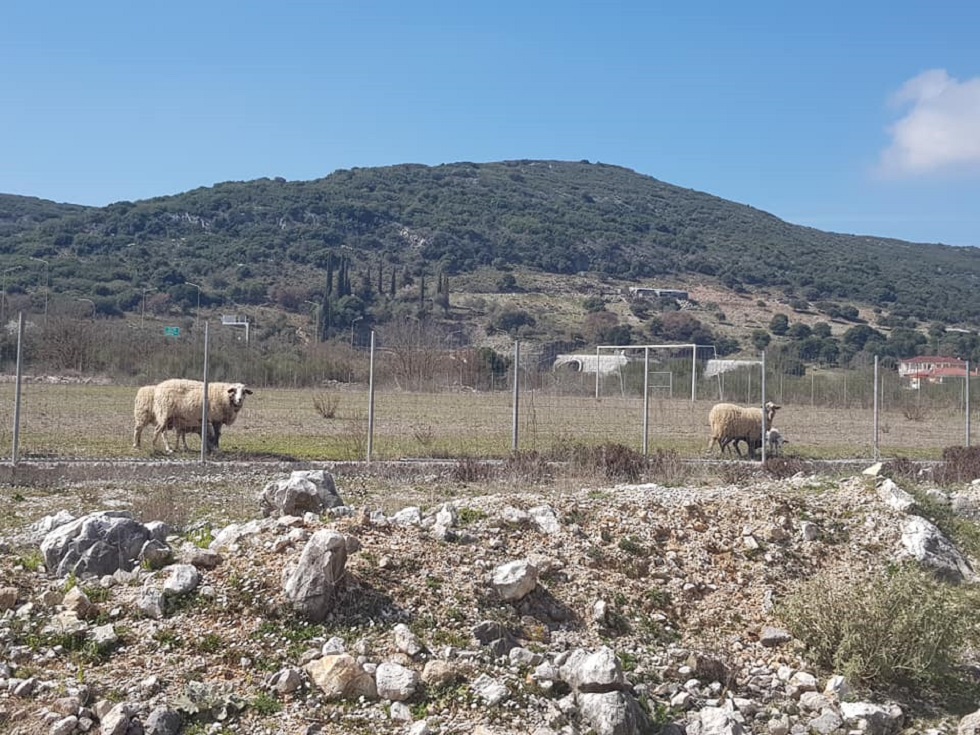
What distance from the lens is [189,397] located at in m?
19.6

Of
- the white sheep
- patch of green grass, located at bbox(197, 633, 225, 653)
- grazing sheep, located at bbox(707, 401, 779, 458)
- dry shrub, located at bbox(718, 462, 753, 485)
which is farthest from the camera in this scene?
grazing sheep, located at bbox(707, 401, 779, 458)

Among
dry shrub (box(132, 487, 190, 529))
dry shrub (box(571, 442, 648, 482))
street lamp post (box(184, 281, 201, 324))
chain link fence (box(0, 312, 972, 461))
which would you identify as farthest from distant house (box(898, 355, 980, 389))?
street lamp post (box(184, 281, 201, 324))

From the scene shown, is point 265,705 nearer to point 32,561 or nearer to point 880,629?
point 32,561

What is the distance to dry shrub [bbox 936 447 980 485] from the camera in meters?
16.7

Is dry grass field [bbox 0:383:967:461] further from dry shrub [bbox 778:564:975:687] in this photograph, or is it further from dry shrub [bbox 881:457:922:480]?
dry shrub [bbox 778:564:975:687]

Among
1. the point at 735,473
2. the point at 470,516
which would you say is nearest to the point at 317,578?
the point at 470,516

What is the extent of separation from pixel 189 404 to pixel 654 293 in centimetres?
9600

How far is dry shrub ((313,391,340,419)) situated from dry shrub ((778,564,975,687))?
18.4 metres

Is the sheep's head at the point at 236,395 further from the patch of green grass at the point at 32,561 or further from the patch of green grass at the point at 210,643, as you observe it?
the patch of green grass at the point at 210,643

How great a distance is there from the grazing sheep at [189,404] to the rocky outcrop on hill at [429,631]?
10520mm

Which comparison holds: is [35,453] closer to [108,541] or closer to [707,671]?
[108,541]

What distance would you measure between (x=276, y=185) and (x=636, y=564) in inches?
6363

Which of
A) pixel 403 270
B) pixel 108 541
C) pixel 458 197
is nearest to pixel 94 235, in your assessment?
pixel 403 270

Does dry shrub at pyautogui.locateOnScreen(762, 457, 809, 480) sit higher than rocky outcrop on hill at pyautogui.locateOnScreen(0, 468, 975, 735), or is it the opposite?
dry shrub at pyautogui.locateOnScreen(762, 457, 809, 480)
